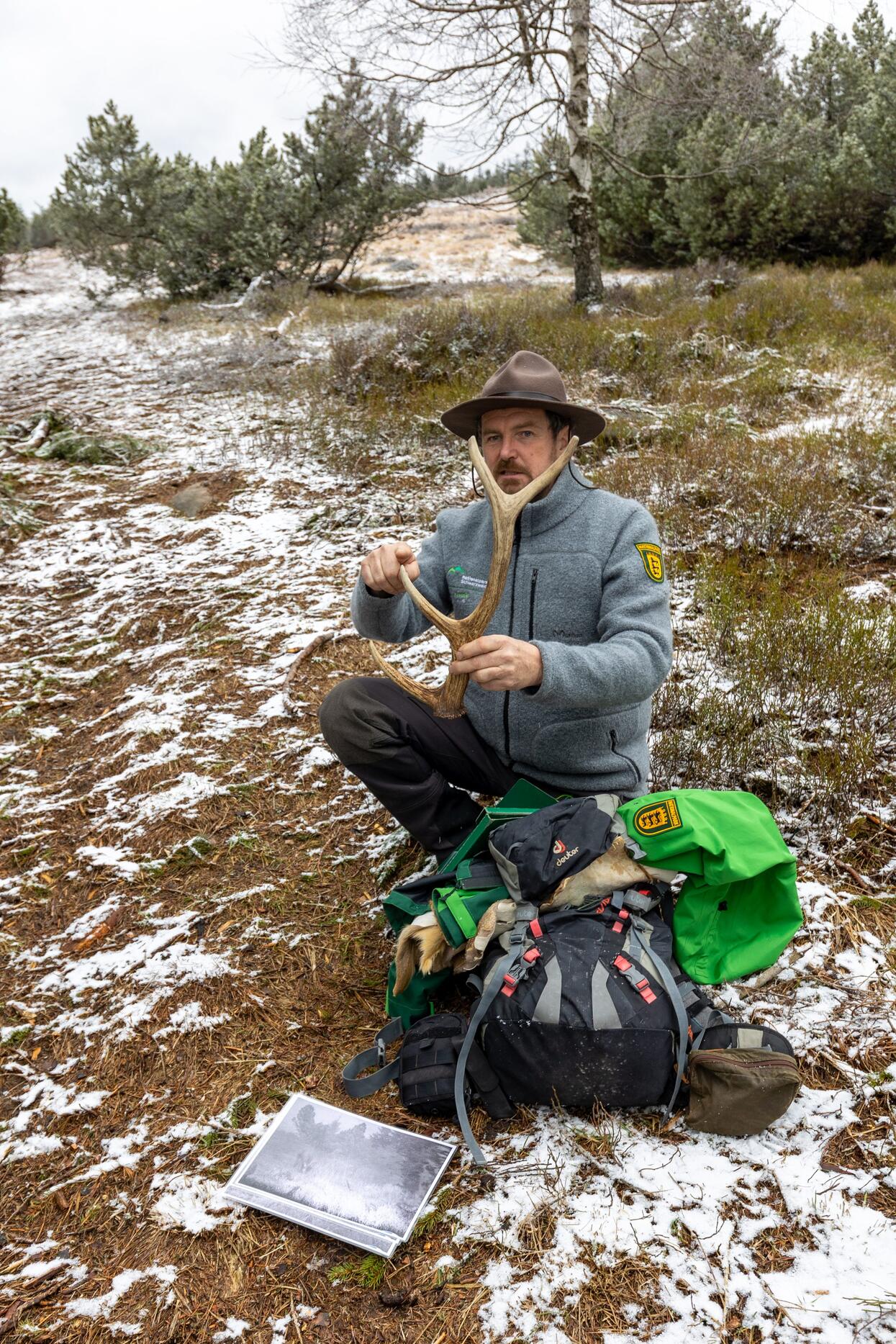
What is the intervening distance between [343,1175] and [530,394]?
238cm

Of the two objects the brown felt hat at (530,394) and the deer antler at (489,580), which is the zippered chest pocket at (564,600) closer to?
the deer antler at (489,580)

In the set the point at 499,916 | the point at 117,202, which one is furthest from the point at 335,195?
the point at 499,916

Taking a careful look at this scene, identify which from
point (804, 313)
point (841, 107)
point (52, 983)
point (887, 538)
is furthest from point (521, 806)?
point (841, 107)

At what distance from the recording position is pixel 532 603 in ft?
8.89

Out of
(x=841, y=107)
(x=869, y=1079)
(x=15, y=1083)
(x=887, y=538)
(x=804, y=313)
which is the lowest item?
(x=15, y=1083)

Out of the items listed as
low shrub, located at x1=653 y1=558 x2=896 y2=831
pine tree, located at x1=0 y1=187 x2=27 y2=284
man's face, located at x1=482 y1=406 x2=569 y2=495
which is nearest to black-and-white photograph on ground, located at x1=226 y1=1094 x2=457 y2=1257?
low shrub, located at x1=653 y1=558 x2=896 y2=831

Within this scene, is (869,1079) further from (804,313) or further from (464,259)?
(464,259)

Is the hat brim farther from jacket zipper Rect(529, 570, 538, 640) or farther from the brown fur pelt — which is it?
the brown fur pelt

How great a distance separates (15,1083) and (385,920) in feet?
4.29

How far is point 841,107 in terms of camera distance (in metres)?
16.4

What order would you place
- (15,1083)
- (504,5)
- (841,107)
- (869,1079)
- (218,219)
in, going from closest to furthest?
(869,1079), (15,1083), (504,5), (218,219), (841,107)

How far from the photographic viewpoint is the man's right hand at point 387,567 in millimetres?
2570

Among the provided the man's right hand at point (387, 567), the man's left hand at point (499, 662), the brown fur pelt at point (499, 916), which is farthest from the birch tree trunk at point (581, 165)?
the brown fur pelt at point (499, 916)

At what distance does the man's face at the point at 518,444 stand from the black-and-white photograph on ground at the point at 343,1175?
201 centimetres
